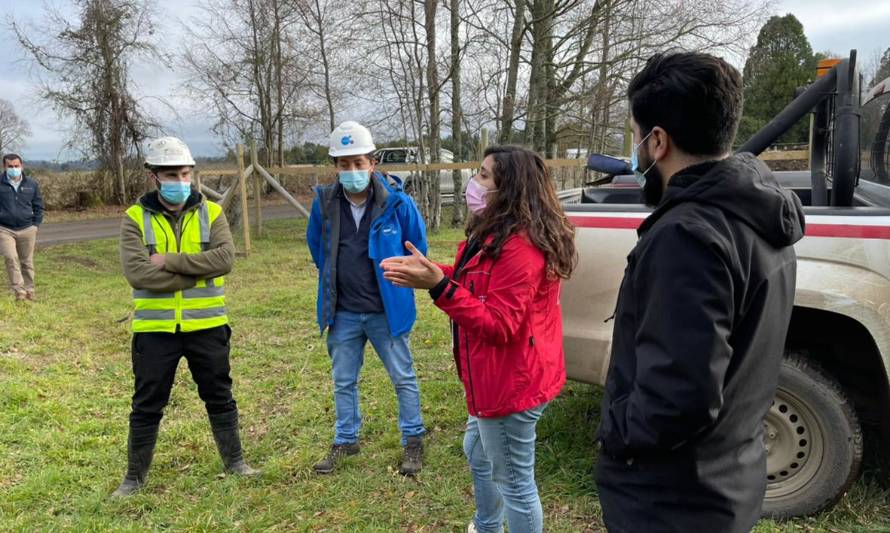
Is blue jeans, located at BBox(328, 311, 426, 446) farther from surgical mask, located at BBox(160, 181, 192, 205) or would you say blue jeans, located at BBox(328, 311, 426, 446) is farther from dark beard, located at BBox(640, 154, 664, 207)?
dark beard, located at BBox(640, 154, 664, 207)

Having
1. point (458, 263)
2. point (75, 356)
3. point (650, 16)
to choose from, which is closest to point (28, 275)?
point (75, 356)

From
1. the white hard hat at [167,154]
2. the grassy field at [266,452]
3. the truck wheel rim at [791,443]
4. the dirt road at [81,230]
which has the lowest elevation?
the grassy field at [266,452]

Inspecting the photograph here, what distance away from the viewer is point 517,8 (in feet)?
42.4

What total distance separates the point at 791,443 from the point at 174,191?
341 cm

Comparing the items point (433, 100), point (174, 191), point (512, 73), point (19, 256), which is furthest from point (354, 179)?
point (433, 100)

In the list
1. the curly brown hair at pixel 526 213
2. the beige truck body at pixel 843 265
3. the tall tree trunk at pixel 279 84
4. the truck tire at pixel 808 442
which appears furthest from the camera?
the tall tree trunk at pixel 279 84

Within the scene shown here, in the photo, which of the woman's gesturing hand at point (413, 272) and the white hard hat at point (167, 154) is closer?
the woman's gesturing hand at point (413, 272)

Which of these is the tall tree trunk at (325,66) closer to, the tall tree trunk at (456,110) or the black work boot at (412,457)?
the tall tree trunk at (456,110)

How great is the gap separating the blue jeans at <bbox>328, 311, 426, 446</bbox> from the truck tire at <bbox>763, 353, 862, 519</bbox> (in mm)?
1928

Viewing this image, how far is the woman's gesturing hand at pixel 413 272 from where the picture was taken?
2172 millimetres

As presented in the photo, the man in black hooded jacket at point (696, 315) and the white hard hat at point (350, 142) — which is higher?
the white hard hat at point (350, 142)

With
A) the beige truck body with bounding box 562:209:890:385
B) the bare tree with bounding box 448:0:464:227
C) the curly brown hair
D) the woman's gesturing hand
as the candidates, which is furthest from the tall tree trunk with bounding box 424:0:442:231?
the woman's gesturing hand

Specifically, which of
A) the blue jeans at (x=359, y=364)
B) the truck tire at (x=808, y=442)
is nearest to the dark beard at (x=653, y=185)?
the truck tire at (x=808, y=442)

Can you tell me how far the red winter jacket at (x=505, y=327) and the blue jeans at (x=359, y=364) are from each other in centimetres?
136
